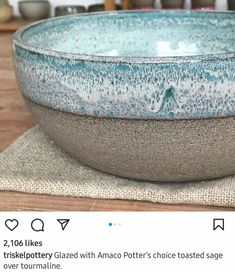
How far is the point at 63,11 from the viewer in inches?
58.5

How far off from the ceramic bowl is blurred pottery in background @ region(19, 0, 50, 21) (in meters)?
1.14

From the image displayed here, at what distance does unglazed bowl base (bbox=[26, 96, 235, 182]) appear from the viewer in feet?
1.23

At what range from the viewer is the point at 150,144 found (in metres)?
0.38

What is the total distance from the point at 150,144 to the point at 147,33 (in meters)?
0.28

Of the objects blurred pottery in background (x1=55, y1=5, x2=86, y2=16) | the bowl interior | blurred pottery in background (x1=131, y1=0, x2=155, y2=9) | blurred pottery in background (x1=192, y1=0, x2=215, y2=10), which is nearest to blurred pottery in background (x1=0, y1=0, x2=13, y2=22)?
blurred pottery in background (x1=55, y1=5, x2=86, y2=16)

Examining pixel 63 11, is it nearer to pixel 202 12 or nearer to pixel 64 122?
pixel 202 12

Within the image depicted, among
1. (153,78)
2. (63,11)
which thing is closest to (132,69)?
(153,78)

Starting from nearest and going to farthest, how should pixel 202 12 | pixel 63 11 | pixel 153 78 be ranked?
pixel 153 78 → pixel 202 12 → pixel 63 11

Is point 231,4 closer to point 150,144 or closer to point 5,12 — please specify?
point 5,12

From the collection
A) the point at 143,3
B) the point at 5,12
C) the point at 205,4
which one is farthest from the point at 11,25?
the point at 205,4

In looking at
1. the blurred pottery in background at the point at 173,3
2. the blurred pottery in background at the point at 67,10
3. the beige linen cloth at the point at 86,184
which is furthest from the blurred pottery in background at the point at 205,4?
the beige linen cloth at the point at 86,184

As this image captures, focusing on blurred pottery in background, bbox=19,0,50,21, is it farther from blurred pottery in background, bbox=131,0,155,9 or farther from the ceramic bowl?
the ceramic bowl

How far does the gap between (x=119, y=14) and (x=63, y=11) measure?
3.00ft

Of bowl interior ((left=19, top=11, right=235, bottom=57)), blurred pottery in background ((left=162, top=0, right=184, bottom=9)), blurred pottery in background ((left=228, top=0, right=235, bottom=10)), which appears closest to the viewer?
bowl interior ((left=19, top=11, right=235, bottom=57))
